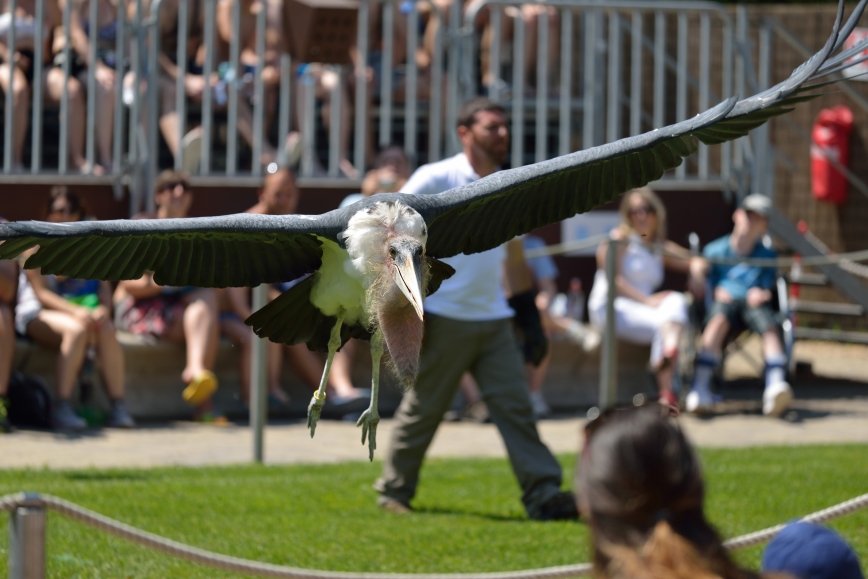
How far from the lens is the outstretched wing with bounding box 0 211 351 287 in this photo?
11.2ft

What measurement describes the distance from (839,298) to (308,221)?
1050 centimetres

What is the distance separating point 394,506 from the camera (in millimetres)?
6090

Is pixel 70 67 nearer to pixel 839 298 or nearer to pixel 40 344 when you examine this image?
pixel 40 344

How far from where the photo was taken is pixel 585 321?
35.6 feet

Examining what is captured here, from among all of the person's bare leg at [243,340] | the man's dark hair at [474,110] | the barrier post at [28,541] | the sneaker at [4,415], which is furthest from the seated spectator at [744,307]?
the barrier post at [28,541]

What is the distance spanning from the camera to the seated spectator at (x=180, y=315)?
7996 mm

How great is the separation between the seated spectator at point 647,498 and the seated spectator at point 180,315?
620cm

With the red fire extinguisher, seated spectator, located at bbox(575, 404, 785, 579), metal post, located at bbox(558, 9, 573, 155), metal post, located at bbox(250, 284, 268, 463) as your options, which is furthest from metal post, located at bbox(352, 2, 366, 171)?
seated spectator, located at bbox(575, 404, 785, 579)

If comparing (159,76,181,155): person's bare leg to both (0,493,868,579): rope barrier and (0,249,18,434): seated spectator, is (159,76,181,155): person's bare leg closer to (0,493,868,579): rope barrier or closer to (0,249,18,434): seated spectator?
(0,249,18,434): seated spectator

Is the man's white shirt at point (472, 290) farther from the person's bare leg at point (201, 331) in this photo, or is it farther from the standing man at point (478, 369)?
the person's bare leg at point (201, 331)

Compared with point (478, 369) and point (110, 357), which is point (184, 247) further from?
point (110, 357)

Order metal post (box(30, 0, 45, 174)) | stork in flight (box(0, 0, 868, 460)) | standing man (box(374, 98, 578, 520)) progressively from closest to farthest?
stork in flight (box(0, 0, 868, 460)) < standing man (box(374, 98, 578, 520)) < metal post (box(30, 0, 45, 174))

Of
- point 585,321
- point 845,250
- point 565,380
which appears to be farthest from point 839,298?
point 565,380

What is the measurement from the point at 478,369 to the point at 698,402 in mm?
3545
